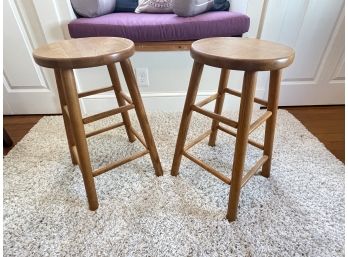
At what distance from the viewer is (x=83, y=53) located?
605 millimetres

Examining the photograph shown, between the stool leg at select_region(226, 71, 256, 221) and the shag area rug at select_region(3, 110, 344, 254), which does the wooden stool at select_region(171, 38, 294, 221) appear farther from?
the shag area rug at select_region(3, 110, 344, 254)

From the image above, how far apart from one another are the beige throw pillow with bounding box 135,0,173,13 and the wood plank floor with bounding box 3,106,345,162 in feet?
3.06

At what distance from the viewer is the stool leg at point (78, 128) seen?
59 cm

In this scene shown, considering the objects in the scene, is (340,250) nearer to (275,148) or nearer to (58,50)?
(275,148)

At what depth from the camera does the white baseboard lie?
1.34m

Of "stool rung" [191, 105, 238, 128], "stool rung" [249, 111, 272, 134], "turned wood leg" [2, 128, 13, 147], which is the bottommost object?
"turned wood leg" [2, 128, 13, 147]

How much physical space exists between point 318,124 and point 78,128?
1.31m

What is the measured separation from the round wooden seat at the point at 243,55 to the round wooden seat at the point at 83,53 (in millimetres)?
225

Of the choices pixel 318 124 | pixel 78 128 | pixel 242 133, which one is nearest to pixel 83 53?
pixel 78 128

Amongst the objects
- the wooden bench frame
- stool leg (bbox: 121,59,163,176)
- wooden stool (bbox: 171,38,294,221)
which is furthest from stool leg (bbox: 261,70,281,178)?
the wooden bench frame

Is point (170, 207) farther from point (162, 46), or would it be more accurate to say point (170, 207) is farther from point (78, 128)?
point (162, 46)

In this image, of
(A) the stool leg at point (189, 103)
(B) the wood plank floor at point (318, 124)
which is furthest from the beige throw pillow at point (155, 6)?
(B) the wood plank floor at point (318, 124)

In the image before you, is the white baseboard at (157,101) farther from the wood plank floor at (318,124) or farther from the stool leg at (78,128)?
the stool leg at (78,128)

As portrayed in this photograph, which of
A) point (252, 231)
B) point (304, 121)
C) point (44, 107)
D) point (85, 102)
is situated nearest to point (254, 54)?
point (252, 231)
